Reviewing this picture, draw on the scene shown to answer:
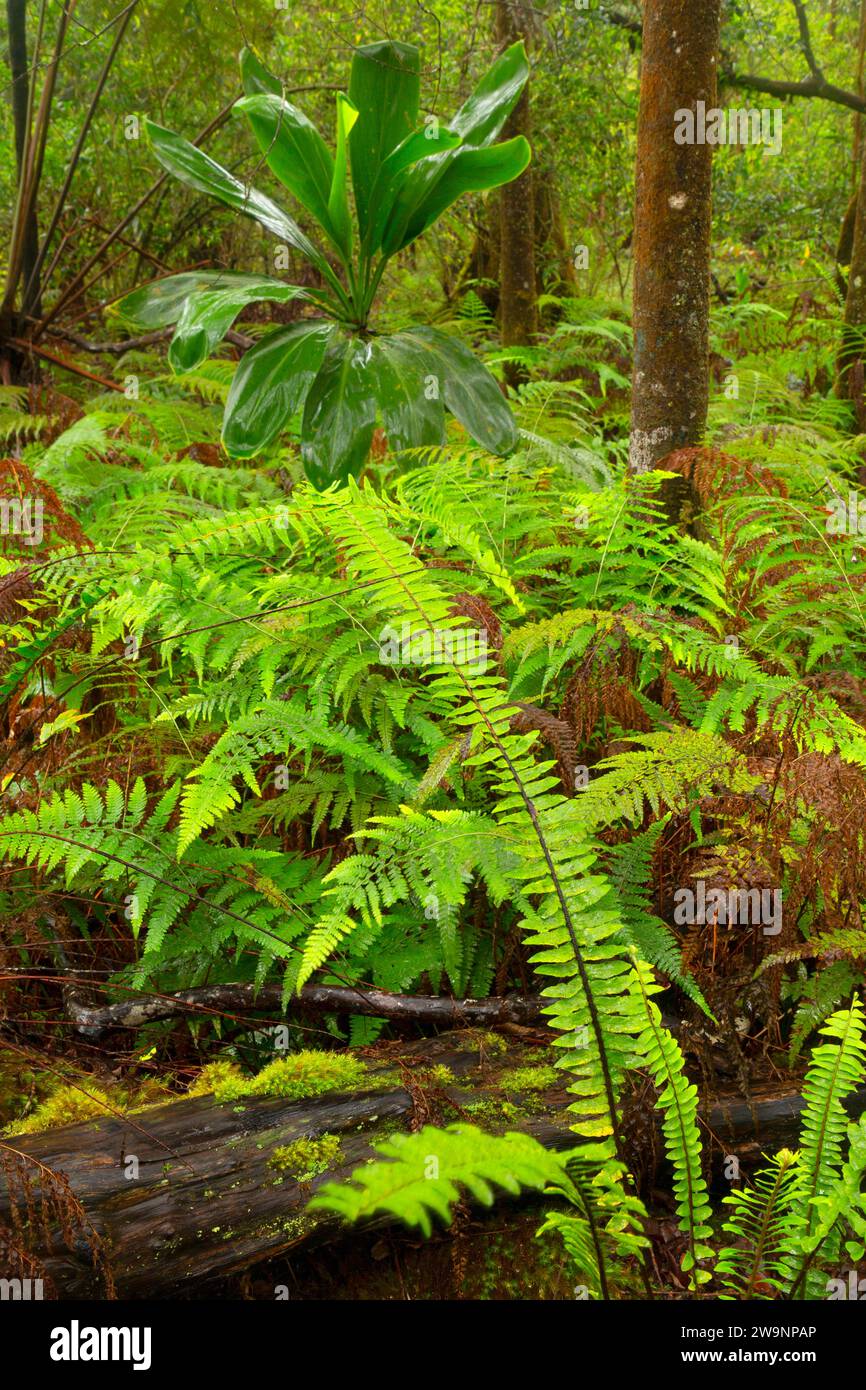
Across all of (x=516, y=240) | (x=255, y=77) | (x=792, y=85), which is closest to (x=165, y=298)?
(x=255, y=77)

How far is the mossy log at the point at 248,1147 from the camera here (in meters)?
1.54

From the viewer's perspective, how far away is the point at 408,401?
133 inches

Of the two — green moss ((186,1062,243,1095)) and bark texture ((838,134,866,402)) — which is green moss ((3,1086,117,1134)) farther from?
bark texture ((838,134,866,402))

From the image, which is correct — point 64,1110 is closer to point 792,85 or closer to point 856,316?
point 856,316

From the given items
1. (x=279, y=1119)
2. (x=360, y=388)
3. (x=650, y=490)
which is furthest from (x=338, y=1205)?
(x=360, y=388)

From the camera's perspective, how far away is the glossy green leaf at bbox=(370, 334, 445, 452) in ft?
11.0

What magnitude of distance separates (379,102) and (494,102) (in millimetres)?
443

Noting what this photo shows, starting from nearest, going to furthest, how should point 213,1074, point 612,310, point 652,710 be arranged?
point 213,1074 < point 652,710 < point 612,310

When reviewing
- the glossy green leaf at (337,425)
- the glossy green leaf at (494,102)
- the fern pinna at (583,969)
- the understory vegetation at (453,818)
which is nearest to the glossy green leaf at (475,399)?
the understory vegetation at (453,818)

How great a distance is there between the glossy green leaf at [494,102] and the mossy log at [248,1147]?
321 cm

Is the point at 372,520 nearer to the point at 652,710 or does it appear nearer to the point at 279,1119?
the point at 652,710

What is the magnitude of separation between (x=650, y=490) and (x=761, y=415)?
2200 millimetres

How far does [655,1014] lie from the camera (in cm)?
150

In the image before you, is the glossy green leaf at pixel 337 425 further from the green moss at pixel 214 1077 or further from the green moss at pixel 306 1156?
the green moss at pixel 306 1156
